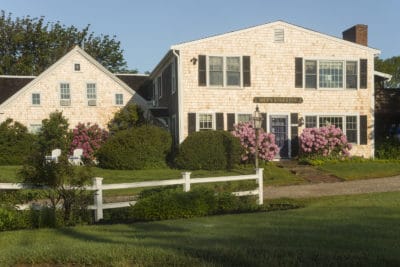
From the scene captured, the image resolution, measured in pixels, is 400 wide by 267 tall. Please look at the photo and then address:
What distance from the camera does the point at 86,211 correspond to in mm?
10594

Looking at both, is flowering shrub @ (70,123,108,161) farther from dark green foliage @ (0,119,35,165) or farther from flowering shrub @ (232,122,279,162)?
flowering shrub @ (232,122,279,162)

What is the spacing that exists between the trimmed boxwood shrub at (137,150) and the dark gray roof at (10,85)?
12.2 metres

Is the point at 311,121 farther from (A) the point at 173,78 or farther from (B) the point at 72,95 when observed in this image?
(B) the point at 72,95

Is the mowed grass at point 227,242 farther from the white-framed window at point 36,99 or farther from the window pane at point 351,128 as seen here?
the white-framed window at point 36,99

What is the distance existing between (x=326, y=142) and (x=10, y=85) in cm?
2107

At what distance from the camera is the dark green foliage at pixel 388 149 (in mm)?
25359

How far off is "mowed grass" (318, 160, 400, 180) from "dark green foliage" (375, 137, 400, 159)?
1998 millimetres

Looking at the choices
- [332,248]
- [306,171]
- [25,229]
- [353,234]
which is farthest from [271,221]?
[306,171]

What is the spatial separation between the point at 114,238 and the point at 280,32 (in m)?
19.0

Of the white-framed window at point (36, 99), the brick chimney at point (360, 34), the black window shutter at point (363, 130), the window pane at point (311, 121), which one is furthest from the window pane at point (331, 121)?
the white-framed window at point (36, 99)

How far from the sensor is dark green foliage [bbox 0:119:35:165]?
26.3m

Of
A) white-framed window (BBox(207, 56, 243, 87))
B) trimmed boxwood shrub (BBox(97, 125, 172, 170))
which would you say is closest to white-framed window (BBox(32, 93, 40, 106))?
trimmed boxwood shrub (BBox(97, 125, 172, 170))

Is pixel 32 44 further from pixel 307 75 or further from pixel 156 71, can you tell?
pixel 307 75

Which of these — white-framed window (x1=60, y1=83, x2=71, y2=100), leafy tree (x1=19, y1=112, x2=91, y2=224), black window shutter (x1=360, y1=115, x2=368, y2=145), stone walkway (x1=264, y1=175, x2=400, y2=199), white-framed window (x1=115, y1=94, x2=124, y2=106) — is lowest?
stone walkway (x1=264, y1=175, x2=400, y2=199)
